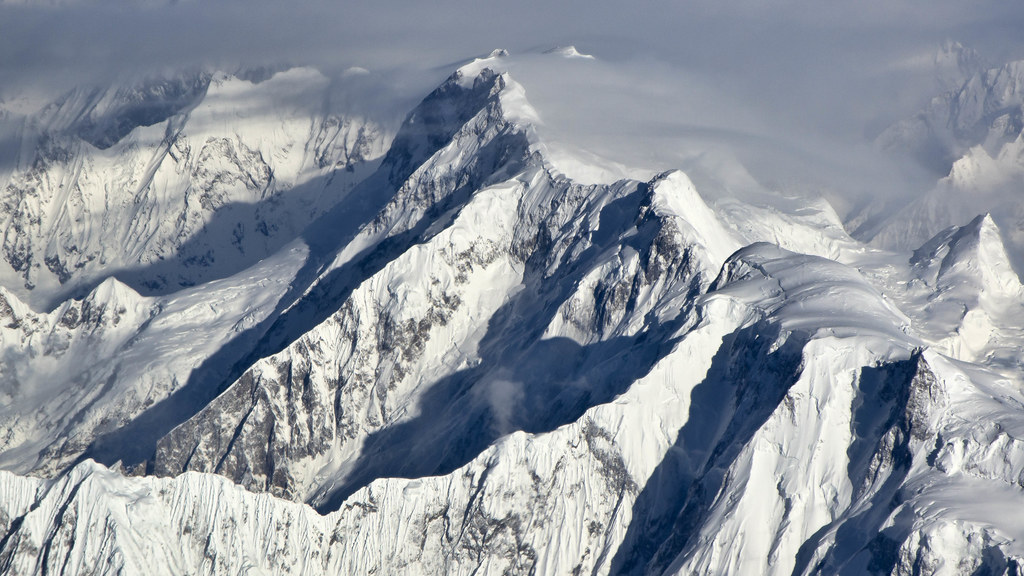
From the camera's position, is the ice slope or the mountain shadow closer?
the ice slope

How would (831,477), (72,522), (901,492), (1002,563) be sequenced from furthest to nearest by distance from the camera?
(72,522), (831,477), (901,492), (1002,563)

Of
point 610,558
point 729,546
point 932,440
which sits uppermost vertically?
point 932,440

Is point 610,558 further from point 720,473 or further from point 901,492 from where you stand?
point 901,492

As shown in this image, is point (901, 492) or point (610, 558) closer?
point (901, 492)

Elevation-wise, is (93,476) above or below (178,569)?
above

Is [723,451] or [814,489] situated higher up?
[814,489]

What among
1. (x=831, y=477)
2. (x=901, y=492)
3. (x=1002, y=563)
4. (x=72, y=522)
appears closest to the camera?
(x=1002, y=563)

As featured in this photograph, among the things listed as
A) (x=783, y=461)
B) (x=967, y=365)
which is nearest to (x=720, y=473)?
(x=783, y=461)

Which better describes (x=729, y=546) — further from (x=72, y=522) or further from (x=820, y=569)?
(x=72, y=522)

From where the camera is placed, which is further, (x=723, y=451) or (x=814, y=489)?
(x=723, y=451)

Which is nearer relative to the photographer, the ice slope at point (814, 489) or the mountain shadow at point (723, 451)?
the ice slope at point (814, 489)
